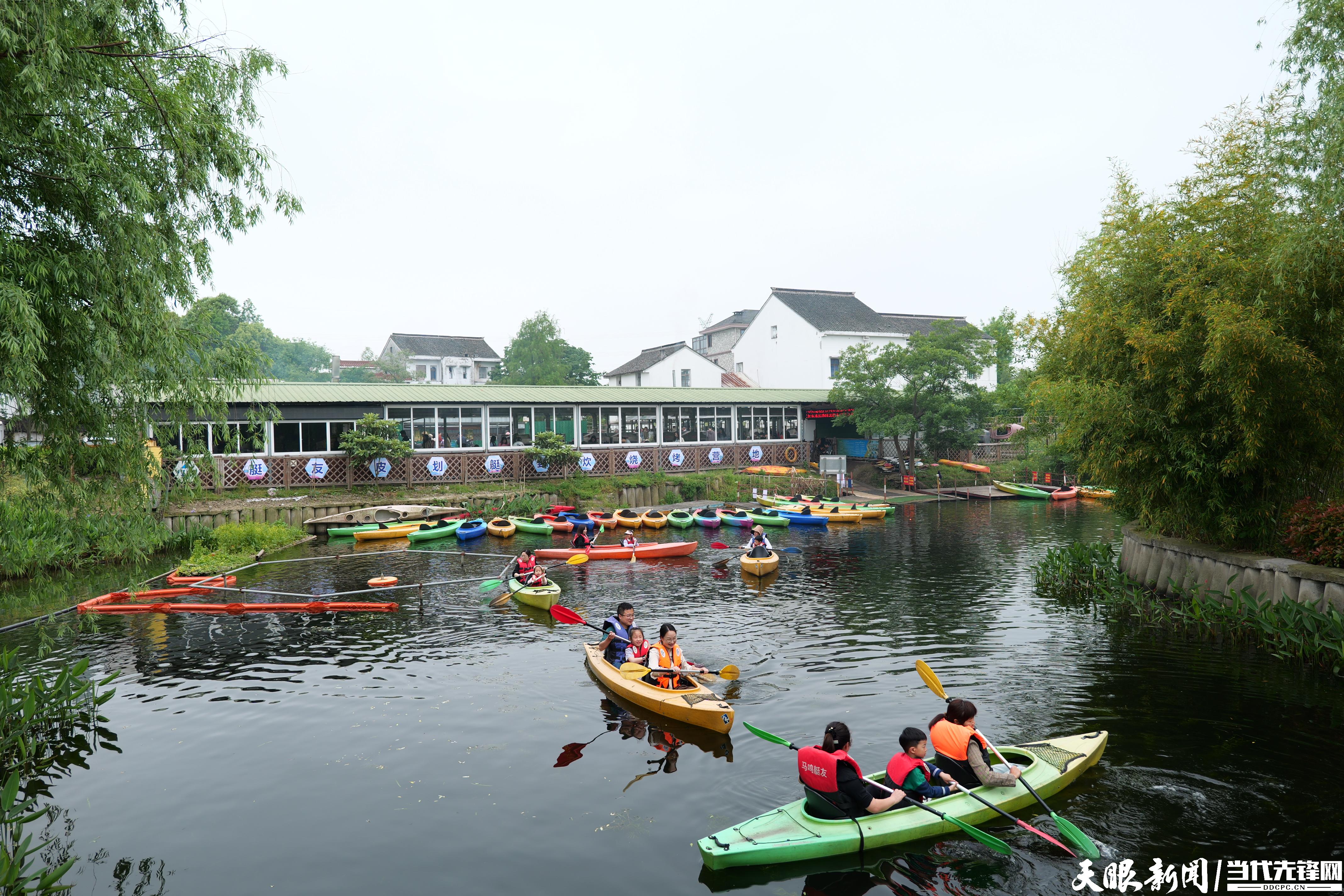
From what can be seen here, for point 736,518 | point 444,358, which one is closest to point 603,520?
point 736,518

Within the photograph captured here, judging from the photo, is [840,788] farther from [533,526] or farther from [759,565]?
[533,526]

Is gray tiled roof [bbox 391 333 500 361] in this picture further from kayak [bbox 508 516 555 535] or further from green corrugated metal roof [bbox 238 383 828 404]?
kayak [bbox 508 516 555 535]

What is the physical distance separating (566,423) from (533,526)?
10482 millimetres

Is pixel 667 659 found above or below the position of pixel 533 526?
below

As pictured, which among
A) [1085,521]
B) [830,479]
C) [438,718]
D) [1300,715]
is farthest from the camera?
[830,479]

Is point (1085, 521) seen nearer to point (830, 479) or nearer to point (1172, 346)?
point (830, 479)

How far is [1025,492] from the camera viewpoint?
39.6 meters

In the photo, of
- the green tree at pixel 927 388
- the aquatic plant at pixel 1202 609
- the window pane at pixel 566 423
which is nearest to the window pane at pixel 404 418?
the window pane at pixel 566 423

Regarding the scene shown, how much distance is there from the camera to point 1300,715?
10.2m

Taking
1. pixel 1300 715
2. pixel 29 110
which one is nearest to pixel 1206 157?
pixel 1300 715

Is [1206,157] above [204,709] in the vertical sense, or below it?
above

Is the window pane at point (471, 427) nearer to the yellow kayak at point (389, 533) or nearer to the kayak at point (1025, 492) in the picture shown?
the yellow kayak at point (389, 533)

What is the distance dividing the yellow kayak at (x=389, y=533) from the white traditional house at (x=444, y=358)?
39.1 meters

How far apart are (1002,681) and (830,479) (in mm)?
28279
